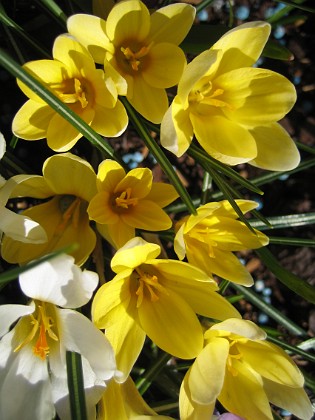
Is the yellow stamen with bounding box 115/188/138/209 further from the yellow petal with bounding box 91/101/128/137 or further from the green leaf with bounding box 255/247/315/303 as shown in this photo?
the green leaf with bounding box 255/247/315/303

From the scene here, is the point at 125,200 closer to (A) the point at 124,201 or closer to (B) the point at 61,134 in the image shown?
(A) the point at 124,201

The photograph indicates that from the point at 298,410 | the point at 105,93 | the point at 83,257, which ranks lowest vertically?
the point at 298,410

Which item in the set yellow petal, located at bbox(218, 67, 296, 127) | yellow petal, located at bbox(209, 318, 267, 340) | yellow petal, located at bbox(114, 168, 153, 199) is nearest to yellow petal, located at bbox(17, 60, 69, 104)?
yellow petal, located at bbox(114, 168, 153, 199)

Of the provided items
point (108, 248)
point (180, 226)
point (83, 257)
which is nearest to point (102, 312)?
point (83, 257)

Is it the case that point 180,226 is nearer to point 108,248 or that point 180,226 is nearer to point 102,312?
point 102,312

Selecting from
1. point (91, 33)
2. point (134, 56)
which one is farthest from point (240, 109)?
point (91, 33)

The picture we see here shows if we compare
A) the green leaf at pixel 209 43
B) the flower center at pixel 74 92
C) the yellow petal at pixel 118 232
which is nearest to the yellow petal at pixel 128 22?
the flower center at pixel 74 92

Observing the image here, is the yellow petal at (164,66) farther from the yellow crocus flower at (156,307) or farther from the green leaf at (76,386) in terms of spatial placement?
the green leaf at (76,386)
